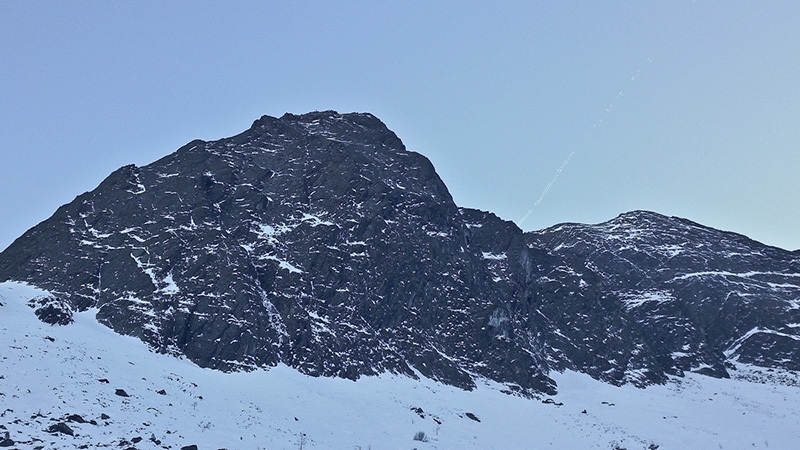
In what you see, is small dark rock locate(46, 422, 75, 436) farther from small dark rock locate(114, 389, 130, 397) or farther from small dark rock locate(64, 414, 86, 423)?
small dark rock locate(114, 389, 130, 397)

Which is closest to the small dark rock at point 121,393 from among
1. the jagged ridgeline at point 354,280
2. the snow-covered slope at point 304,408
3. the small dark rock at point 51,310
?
the snow-covered slope at point 304,408

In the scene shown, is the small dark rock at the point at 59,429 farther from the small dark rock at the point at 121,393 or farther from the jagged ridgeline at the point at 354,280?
the jagged ridgeline at the point at 354,280

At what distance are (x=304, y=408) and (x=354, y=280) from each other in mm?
25804

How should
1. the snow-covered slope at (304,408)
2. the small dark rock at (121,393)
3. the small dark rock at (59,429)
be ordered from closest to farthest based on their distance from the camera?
the small dark rock at (59,429) → the snow-covered slope at (304,408) → the small dark rock at (121,393)

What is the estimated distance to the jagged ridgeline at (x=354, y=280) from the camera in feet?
210

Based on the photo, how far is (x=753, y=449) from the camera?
5994 cm

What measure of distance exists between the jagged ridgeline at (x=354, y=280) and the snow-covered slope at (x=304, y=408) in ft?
11.6

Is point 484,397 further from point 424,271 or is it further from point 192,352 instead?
point 192,352

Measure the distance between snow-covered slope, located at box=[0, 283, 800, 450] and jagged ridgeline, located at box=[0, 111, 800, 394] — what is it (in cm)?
353

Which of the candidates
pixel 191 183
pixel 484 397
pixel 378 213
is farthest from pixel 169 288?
pixel 484 397

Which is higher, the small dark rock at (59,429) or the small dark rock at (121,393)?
the small dark rock at (121,393)

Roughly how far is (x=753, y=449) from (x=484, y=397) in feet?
78.5

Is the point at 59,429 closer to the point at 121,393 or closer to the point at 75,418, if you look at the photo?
the point at 75,418

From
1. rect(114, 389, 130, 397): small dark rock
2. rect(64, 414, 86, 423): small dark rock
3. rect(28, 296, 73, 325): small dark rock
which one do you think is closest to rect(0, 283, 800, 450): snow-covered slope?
rect(64, 414, 86, 423): small dark rock
